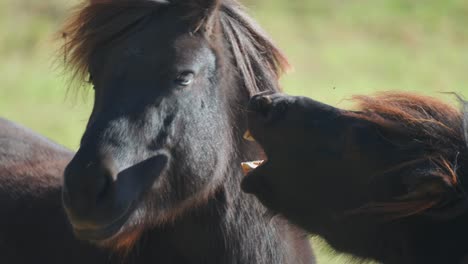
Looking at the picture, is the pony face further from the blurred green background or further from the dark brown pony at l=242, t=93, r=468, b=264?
the blurred green background

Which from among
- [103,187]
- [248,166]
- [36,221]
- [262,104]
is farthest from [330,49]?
[103,187]

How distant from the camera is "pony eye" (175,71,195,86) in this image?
430 cm

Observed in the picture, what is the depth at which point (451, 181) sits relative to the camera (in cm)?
339

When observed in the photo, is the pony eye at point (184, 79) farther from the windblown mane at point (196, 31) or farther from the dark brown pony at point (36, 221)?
the dark brown pony at point (36, 221)

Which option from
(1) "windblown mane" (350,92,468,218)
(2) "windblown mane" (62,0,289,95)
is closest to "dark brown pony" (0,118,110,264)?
(2) "windblown mane" (62,0,289,95)

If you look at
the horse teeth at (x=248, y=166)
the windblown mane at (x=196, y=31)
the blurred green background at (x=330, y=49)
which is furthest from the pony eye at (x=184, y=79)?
the blurred green background at (x=330, y=49)

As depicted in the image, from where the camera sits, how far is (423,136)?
359 centimetres

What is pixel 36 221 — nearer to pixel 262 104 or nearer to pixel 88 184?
pixel 88 184

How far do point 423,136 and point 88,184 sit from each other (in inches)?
57.1

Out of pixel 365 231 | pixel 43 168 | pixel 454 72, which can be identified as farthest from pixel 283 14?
pixel 365 231

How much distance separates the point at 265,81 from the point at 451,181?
1.54 metres

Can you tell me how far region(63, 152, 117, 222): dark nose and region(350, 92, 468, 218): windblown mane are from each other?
3.64 ft

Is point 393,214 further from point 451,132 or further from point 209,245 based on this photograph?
point 209,245

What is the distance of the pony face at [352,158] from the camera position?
348cm
